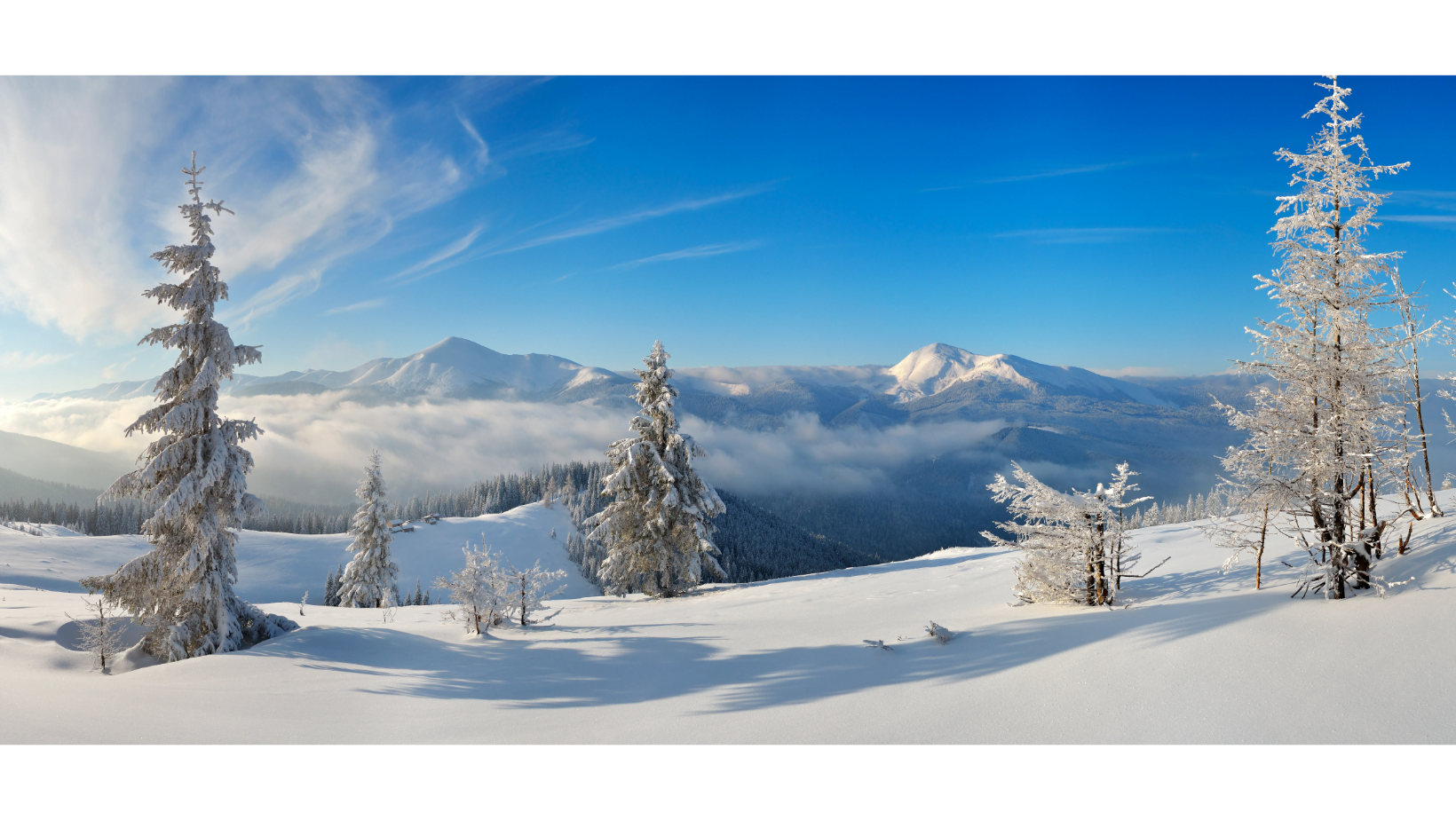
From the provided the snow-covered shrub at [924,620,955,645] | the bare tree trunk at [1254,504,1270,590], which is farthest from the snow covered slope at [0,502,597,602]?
the bare tree trunk at [1254,504,1270,590]

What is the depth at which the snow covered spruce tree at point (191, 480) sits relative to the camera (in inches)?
400

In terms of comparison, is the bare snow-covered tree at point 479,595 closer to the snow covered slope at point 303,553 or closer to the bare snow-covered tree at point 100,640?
the snow covered slope at point 303,553

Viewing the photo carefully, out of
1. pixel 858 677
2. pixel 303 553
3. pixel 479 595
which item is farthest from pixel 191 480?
pixel 303 553

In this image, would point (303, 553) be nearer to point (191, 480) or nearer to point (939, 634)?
point (191, 480)

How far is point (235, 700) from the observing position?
24.1ft

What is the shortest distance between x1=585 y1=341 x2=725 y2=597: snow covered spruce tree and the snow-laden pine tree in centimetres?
1926

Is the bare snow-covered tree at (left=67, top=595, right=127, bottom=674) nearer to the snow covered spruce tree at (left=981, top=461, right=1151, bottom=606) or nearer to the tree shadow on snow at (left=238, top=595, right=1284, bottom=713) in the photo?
→ the tree shadow on snow at (left=238, top=595, right=1284, bottom=713)

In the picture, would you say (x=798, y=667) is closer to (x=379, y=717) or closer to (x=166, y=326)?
(x=379, y=717)

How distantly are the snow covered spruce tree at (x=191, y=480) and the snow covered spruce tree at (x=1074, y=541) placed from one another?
46.7 feet

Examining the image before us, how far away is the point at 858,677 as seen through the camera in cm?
729

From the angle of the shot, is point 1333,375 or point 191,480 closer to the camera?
point 1333,375

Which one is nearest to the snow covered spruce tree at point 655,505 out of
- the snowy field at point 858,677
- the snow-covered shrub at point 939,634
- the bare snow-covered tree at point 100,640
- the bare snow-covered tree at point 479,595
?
the bare snow-covered tree at point 479,595

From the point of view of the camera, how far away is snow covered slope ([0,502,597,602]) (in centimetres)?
3033

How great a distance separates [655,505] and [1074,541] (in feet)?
45.2
